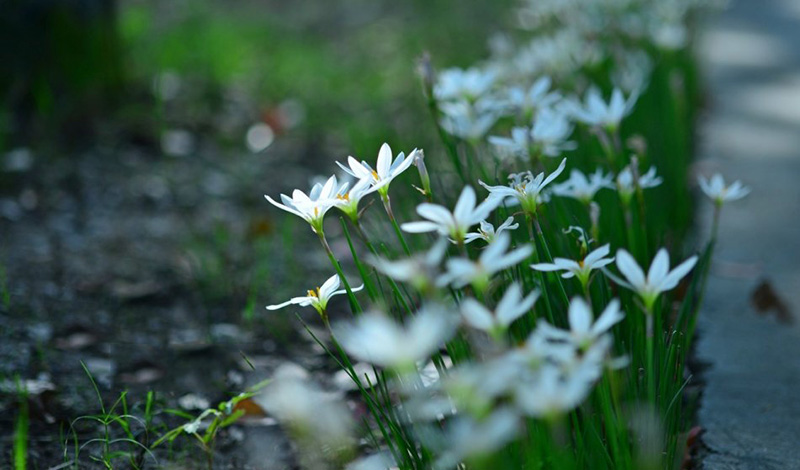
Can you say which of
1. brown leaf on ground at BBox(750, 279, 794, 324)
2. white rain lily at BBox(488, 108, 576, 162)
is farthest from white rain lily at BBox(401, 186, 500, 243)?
brown leaf on ground at BBox(750, 279, 794, 324)

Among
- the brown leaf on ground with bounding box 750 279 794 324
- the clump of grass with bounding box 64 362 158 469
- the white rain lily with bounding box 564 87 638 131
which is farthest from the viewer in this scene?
the brown leaf on ground with bounding box 750 279 794 324

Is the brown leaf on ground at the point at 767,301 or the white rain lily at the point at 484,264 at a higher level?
the white rain lily at the point at 484,264

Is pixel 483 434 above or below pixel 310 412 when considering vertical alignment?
above

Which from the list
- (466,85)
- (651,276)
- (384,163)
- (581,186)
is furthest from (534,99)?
(651,276)

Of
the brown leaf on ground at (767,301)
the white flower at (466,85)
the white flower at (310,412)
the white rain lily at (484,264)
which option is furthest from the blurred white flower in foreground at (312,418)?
the brown leaf on ground at (767,301)

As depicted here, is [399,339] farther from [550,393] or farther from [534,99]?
[534,99]

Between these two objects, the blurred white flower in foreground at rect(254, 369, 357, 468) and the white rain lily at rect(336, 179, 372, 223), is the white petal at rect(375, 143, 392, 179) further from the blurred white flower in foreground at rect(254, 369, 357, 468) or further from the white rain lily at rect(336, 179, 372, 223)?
the blurred white flower in foreground at rect(254, 369, 357, 468)

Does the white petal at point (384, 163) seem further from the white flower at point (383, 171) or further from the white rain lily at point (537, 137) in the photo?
the white rain lily at point (537, 137)

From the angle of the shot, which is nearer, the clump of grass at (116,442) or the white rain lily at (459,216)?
the white rain lily at (459,216)

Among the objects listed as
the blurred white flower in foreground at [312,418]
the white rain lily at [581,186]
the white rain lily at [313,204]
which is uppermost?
the white rain lily at [313,204]

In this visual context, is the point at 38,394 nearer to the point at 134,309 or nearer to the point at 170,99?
the point at 134,309

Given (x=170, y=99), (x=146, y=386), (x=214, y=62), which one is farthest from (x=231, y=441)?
(x=214, y=62)

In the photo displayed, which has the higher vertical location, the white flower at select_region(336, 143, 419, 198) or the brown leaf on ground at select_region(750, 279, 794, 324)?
the white flower at select_region(336, 143, 419, 198)
